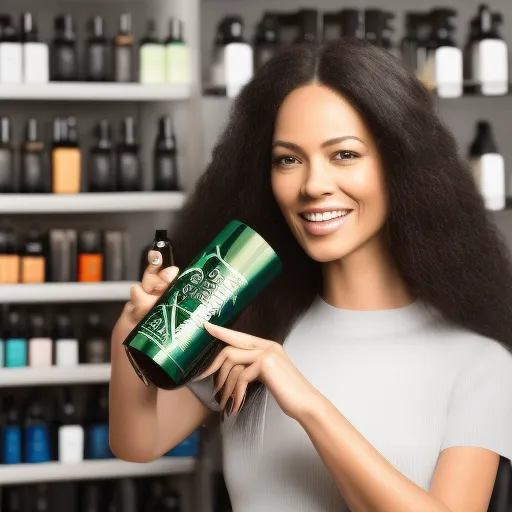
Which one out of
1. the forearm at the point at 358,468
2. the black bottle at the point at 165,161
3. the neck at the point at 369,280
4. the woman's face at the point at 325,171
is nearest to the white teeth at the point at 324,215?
the woman's face at the point at 325,171

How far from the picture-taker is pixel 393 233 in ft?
3.81

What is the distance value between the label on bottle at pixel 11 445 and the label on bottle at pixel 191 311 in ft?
6.42

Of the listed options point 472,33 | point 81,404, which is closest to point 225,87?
point 472,33

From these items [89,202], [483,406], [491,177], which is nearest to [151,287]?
[483,406]

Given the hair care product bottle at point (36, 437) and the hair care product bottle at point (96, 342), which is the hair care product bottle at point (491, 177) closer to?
the hair care product bottle at point (96, 342)

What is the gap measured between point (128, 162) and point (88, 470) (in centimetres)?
94

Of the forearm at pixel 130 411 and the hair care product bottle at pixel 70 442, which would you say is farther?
the hair care product bottle at pixel 70 442

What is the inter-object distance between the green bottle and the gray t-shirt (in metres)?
0.26

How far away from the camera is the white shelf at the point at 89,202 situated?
266 centimetres

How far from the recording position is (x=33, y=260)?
2705 mm

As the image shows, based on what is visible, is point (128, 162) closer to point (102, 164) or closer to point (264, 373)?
point (102, 164)

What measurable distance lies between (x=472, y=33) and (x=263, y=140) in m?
1.92

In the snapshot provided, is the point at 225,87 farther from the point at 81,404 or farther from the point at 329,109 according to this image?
the point at 329,109

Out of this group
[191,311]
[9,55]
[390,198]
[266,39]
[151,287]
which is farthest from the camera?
[266,39]
